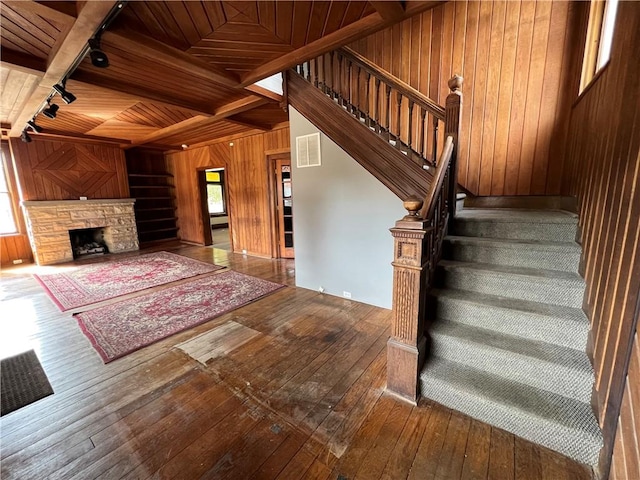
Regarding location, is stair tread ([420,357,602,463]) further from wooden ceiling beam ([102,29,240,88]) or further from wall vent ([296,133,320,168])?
wooden ceiling beam ([102,29,240,88])

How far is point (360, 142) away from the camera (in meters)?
3.05

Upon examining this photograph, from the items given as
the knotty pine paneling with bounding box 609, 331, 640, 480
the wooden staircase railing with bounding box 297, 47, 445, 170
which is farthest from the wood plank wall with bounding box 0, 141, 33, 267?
the knotty pine paneling with bounding box 609, 331, 640, 480

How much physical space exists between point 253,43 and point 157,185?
23.6 ft

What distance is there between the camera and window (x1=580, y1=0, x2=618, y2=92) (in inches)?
84.7

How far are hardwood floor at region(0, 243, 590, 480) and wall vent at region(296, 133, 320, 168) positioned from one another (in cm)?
211

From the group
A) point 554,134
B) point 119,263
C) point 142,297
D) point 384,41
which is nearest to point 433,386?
point 554,134

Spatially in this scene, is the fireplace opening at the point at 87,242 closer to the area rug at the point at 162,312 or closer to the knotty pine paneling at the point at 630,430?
the area rug at the point at 162,312

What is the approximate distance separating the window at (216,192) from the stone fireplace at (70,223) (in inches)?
169

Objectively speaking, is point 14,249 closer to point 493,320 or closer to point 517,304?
point 493,320

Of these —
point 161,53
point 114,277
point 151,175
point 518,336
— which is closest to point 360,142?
point 161,53

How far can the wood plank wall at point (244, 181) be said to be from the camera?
5840mm

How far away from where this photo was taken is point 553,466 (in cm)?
137

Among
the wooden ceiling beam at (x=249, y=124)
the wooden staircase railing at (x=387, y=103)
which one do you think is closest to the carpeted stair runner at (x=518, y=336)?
the wooden staircase railing at (x=387, y=103)

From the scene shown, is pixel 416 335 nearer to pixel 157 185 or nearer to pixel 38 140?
pixel 38 140
